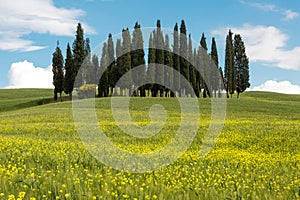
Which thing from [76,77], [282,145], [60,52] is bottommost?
[282,145]

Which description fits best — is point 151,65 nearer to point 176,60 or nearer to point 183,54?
point 176,60

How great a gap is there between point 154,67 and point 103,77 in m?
14.2

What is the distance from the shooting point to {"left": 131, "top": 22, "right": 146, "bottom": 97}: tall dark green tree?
8338 centimetres

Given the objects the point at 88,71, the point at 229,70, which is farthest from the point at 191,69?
the point at 88,71

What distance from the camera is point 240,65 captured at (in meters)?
A: 93.2

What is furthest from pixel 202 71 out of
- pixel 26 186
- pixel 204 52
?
pixel 26 186

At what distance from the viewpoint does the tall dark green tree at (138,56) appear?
83375 mm

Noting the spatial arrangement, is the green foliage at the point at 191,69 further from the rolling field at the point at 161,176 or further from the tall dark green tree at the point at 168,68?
the rolling field at the point at 161,176

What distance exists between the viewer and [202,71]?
306 ft

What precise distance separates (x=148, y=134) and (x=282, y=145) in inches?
351

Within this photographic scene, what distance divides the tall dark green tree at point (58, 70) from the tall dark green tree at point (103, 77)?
9.41 m

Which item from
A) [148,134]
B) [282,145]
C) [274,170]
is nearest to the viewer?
[274,170]

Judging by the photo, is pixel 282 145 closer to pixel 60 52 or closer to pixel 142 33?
pixel 142 33

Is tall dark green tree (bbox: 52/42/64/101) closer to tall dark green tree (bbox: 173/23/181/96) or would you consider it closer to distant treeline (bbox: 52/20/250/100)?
distant treeline (bbox: 52/20/250/100)
